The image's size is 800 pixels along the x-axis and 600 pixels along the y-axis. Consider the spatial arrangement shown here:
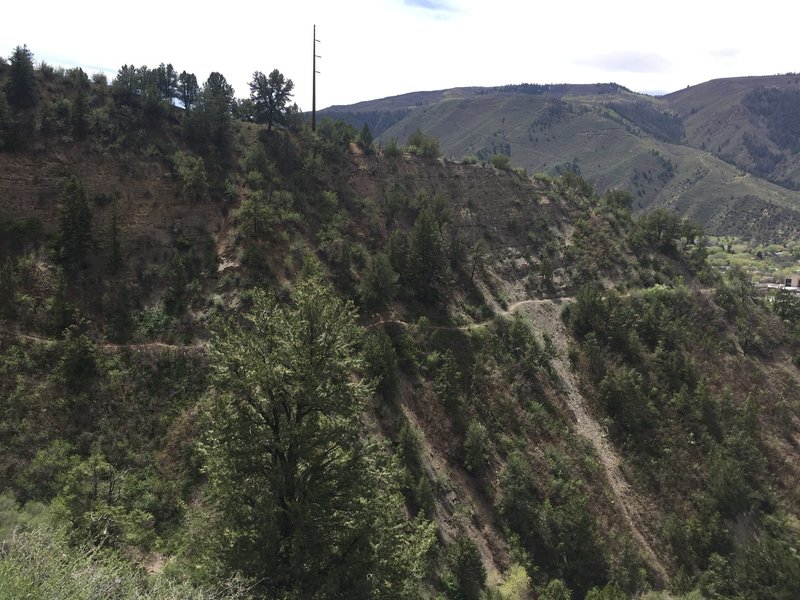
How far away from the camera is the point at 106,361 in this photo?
→ 34.9 meters

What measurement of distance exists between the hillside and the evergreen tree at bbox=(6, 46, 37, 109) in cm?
85

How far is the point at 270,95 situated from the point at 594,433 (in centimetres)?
5553

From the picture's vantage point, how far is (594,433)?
46688 millimetres

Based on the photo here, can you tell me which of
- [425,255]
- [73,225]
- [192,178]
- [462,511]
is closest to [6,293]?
[73,225]

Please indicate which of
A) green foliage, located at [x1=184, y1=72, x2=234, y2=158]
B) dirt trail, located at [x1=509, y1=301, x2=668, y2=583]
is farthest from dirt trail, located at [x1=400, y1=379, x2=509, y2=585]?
green foliage, located at [x1=184, y1=72, x2=234, y2=158]

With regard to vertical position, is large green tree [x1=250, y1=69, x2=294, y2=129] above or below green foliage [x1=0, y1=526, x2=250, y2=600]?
above

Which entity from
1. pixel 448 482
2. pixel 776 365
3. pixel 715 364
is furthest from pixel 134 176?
pixel 776 365

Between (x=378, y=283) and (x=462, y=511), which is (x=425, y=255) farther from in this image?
(x=462, y=511)

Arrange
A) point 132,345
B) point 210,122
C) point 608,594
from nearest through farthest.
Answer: point 608,594 < point 132,345 < point 210,122

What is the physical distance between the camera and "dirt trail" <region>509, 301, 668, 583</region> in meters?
40.1

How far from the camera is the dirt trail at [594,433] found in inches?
1580

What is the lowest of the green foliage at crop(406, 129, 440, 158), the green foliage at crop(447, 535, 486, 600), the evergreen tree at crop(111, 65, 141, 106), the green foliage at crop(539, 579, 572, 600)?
the green foliage at crop(539, 579, 572, 600)

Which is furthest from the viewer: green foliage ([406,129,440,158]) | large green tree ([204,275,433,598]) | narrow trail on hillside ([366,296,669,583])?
green foliage ([406,129,440,158])

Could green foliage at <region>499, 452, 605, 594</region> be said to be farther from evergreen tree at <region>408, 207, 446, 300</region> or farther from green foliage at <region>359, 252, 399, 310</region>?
evergreen tree at <region>408, 207, 446, 300</region>
